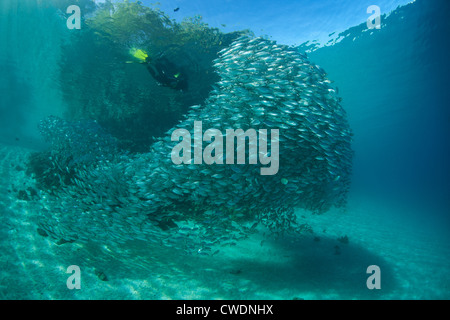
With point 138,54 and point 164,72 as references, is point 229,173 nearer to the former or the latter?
point 164,72

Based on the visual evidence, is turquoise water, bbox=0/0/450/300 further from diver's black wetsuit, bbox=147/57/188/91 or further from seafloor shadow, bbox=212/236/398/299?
diver's black wetsuit, bbox=147/57/188/91

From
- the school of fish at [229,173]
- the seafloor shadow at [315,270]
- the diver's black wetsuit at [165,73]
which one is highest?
the diver's black wetsuit at [165,73]

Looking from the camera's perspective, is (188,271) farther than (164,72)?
Yes

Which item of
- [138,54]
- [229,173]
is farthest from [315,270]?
[138,54]

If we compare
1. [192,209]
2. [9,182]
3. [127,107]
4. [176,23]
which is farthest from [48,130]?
[192,209]

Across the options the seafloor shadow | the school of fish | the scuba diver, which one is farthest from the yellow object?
the seafloor shadow

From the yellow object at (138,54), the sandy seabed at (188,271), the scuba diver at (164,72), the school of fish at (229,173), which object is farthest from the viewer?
the sandy seabed at (188,271)

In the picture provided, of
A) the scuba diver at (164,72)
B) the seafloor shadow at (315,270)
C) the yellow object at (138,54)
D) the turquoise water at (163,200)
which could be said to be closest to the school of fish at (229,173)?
the turquoise water at (163,200)

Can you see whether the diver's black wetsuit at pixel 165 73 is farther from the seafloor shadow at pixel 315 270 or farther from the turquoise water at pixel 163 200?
the seafloor shadow at pixel 315 270

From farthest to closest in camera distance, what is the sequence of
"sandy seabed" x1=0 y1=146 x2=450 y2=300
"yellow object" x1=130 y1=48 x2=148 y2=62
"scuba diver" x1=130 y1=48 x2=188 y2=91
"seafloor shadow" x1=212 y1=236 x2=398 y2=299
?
"seafloor shadow" x1=212 y1=236 x2=398 y2=299, "sandy seabed" x1=0 y1=146 x2=450 y2=300, "scuba diver" x1=130 y1=48 x2=188 y2=91, "yellow object" x1=130 y1=48 x2=148 y2=62
